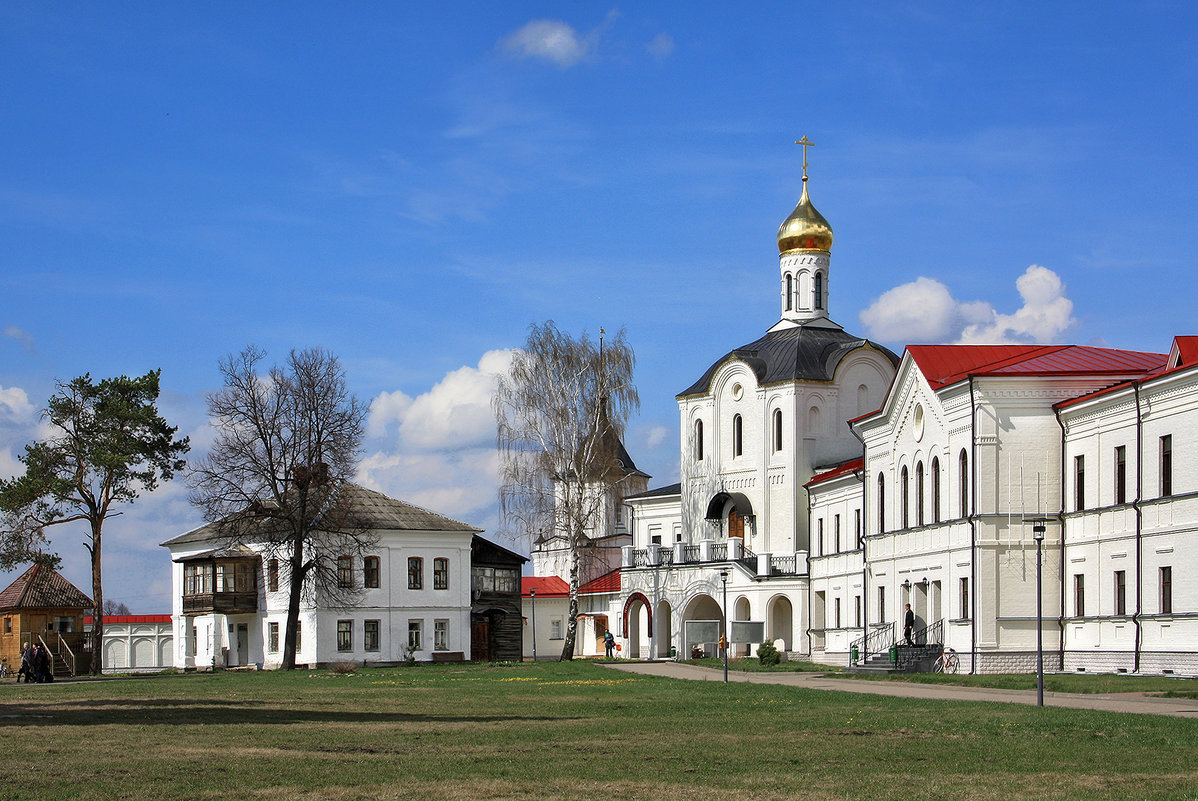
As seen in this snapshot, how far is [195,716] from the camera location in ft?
70.5

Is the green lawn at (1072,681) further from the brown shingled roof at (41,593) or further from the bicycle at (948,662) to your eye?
the brown shingled roof at (41,593)

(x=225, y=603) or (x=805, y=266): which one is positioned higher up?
(x=805, y=266)

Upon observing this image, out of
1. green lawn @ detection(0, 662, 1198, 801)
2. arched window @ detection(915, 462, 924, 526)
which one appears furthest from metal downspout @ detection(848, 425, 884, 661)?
green lawn @ detection(0, 662, 1198, 801)

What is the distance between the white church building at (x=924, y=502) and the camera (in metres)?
32.1

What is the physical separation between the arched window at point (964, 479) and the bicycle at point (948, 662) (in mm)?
3603

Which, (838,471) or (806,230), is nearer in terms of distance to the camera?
(838,471)

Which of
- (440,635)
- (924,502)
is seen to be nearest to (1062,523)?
(924,502)

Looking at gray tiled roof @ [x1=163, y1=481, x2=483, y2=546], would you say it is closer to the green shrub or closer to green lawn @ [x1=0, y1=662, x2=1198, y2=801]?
the green shrub

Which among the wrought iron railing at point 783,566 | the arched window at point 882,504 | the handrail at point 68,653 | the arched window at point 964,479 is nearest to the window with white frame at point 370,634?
the handrail at point 68,653

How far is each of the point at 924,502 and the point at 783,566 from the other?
48.3 ft

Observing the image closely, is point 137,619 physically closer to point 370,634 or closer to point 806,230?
point 370,634

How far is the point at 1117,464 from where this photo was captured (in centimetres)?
3328

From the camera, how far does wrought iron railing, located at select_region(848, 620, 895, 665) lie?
136ft

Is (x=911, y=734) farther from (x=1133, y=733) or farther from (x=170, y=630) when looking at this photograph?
(x=170, y=630)
